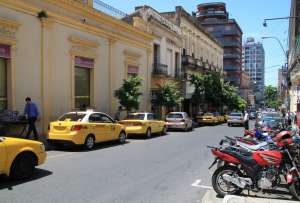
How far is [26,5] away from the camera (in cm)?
1675

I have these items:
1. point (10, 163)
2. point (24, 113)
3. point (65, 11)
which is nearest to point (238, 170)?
point (10, 163)

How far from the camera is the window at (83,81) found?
21.4m

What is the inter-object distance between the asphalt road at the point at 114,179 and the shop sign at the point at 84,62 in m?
8.79

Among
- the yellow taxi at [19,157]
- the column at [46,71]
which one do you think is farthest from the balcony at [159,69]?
the yellow taxi at [19,157]

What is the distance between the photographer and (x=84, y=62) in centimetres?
2166

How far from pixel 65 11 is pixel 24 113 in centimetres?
665

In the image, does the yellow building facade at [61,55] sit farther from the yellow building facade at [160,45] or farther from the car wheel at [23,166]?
the car wheel at [23,166]

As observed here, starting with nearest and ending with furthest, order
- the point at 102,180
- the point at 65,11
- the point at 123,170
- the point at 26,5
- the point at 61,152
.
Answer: the point at 102,180, the point at 123,170, the point at 61,152, the point at 26,5, the point at 65,11

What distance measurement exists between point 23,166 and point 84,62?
45.4 ft

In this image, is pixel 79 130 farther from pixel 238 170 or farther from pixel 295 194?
pixel 295 194

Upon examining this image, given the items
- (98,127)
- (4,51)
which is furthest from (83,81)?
(98,127)

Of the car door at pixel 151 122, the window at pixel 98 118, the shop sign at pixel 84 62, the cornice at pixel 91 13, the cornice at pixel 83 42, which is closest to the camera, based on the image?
the window at pixel 98 118

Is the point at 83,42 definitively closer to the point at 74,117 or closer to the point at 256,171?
the point at 74,117

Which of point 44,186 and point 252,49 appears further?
point 252,49
